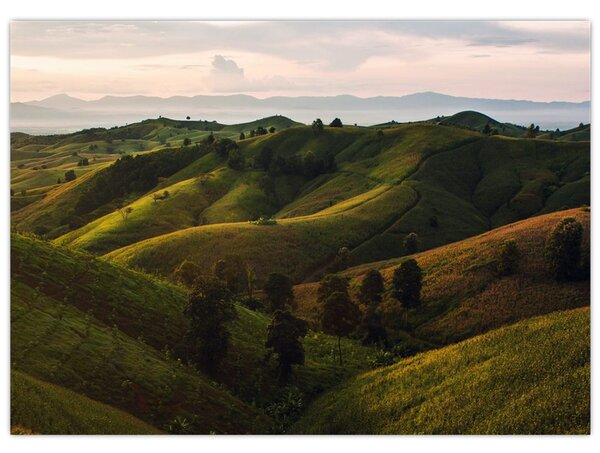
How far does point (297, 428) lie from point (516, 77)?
1070 inches

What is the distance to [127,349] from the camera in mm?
26672

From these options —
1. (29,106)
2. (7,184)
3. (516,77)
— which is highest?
(516,77)

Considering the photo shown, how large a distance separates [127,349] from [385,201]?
220 feet

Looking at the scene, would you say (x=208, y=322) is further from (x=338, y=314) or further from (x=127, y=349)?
(x=338, y=314)

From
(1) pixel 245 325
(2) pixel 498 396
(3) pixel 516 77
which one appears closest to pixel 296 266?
(1) pixel 245 325

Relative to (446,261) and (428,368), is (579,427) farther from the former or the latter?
(446,261)

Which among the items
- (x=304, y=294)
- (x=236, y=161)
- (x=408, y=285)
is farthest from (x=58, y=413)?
(x=236, y=161)

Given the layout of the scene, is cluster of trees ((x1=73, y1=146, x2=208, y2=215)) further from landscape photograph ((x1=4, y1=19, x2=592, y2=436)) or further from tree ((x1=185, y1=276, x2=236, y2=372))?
tree ((x1=185, y1=276, x2=236, y2=372))

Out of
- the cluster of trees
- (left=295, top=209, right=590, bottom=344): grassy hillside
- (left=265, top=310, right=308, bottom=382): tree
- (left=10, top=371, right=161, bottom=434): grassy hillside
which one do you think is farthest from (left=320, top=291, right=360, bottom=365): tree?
the cluster of trees

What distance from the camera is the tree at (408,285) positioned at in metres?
41.9

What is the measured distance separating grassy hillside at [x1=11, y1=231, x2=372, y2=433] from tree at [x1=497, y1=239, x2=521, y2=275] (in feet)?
49.2

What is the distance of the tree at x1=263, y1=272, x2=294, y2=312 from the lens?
153 ft

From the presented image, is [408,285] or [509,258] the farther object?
[408,285]

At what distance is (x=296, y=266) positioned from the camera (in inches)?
2537
